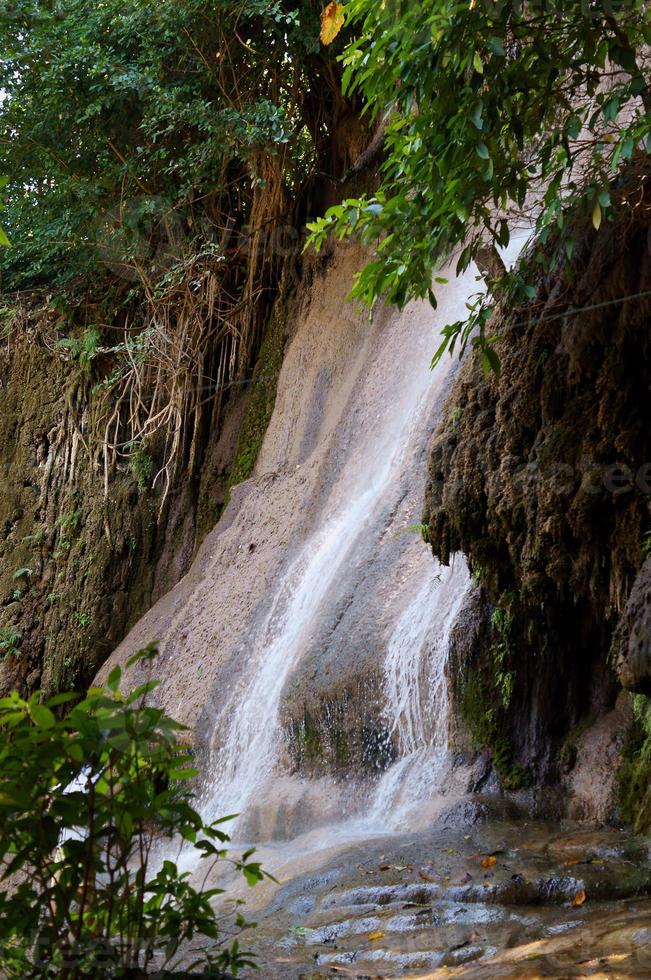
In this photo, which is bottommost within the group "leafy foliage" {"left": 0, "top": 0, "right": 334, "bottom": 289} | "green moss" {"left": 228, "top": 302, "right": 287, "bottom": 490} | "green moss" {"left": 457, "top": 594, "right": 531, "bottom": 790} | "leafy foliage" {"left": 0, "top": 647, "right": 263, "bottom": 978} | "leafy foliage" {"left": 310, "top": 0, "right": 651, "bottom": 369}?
"green moss" {"left": 457, "top": 594, "right": 531, "bottom": 790}

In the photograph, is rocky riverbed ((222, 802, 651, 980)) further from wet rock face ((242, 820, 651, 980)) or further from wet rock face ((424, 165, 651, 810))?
wet rock face ((424, 165, 651, 810))

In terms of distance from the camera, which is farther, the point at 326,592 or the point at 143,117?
the point at 143,117

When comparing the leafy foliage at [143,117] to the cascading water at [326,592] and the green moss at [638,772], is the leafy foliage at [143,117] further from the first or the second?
the green moss at [638,772]

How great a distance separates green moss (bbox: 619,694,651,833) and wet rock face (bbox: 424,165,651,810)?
19.1 inches

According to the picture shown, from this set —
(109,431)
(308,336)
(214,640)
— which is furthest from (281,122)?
(214,640)

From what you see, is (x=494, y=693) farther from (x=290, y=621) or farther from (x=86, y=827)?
(x=86, y=827)

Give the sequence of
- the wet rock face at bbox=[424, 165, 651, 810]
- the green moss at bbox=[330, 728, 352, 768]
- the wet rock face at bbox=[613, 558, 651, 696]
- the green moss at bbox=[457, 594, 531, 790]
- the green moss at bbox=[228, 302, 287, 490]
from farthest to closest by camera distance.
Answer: the green moss at bbox=[228, 302, 287, 490] < the green moss at bbox=[330, 728, 352, 768] < the green moss at bbox=[457, 594, 531, 790] < the wet rock face at bbox=[424, 165, 651, 810] < the wet rock face at bbox=[613, 558, 651, 696]

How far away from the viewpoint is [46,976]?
7.98 ft

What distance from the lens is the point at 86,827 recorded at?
2.63 meters

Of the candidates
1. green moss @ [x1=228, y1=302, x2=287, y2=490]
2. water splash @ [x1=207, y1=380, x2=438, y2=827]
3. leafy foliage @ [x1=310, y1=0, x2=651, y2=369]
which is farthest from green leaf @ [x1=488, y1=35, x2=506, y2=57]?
green moss @ [x1=228, y1=302, x2=287, y2=490]

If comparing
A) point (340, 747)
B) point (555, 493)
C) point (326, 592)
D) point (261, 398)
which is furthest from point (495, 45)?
point (261, 398)

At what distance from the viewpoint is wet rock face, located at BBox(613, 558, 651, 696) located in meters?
4.85

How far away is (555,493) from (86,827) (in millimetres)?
4004

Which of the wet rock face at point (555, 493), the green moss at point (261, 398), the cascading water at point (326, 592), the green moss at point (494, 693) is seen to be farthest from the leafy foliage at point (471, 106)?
the green moss at point (261, 398)
